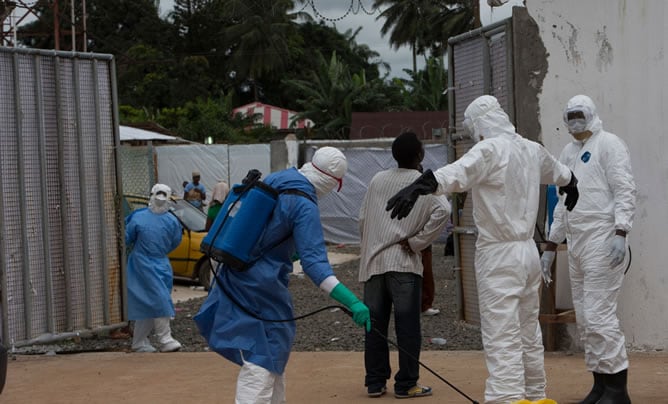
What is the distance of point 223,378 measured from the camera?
8570 mm

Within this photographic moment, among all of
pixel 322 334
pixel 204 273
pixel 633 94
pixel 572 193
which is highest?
pixel 633 94

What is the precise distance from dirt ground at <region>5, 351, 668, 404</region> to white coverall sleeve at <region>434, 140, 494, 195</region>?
1.91 meters

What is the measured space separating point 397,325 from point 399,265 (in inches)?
16.7

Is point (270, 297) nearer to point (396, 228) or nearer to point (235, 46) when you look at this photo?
point (396, 228)

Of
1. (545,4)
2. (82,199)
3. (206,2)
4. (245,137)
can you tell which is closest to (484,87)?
(545,4)

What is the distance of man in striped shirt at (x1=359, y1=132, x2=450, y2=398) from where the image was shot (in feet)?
24.7

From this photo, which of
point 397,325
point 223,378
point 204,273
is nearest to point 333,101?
point 204,273

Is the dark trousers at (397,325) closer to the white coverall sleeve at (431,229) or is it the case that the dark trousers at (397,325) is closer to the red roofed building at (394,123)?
the white coverall sleeve at (431,229)

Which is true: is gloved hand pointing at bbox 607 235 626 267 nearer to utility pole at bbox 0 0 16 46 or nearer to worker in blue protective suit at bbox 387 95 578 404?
worker in blue protective suit at bbox 387 95 578 404

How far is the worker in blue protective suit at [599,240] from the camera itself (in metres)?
6.77

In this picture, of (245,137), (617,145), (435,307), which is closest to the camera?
(617,145)

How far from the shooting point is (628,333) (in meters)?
8.87

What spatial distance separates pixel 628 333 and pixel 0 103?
19.0 feet

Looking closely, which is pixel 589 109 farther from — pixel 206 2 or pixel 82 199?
pixel 206 2
